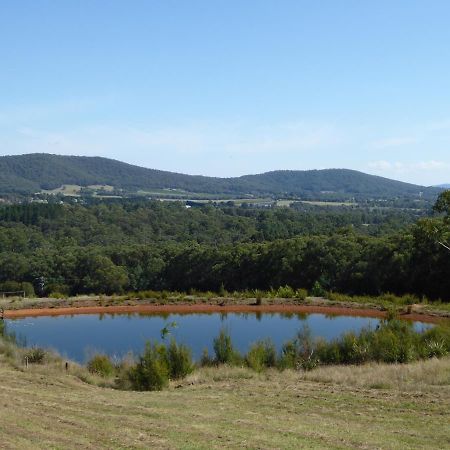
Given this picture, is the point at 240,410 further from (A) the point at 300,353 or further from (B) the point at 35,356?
(B) the point at 35,356

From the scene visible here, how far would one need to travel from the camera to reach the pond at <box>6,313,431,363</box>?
23.4 metres

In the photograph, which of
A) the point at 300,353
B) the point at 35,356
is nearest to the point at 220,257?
the point at 300,353

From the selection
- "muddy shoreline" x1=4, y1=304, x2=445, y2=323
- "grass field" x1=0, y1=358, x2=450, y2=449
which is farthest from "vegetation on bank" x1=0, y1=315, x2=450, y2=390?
"muddy shoreline" x1=4, y1=304, x2=445, y2=323

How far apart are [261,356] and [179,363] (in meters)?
2.48

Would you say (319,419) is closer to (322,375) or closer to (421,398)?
(421,398)

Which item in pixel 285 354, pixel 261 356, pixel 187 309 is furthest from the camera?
pixel 187 309

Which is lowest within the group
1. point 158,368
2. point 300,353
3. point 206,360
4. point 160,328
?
point 160,328

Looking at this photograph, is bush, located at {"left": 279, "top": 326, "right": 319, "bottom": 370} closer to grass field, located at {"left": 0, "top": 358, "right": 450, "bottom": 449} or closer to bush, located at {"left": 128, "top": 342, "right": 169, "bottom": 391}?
grass field, located at {"left": 0, "top": 358, "right": 450, "bottom": 449}

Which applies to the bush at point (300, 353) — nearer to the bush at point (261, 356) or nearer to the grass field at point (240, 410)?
the bush at point (261, 356)

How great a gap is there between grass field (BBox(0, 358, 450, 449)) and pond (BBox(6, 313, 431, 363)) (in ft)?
20.4

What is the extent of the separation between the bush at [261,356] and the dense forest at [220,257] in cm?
822

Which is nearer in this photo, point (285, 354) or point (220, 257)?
point (285, 354)

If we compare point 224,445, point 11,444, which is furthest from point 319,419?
point 11,444

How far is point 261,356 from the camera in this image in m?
17.7
